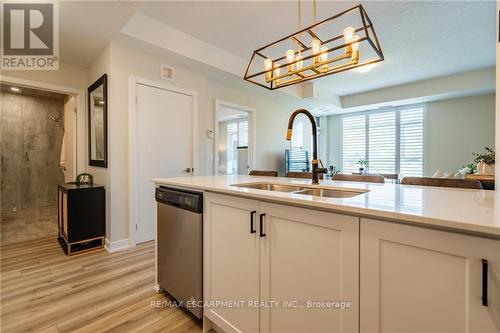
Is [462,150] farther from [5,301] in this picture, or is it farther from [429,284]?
[5,301]

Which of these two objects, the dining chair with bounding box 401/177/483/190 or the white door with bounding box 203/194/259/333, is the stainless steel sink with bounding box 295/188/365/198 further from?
the dining chair with bounding box 401/177/483/190

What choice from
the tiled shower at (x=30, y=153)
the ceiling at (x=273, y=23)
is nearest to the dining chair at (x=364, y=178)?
the ceiling at (x=273, y=23)

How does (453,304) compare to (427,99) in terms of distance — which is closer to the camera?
(453,304)

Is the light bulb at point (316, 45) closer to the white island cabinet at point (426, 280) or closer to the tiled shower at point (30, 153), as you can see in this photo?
→ the white island cabinet at point (426, 280)

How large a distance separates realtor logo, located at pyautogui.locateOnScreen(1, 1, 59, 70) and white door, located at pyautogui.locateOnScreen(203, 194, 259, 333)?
247 cm

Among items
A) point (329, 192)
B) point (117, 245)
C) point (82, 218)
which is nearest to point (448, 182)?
point (329, 192)

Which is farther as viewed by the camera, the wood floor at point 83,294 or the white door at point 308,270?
the wood floor at point 83,294

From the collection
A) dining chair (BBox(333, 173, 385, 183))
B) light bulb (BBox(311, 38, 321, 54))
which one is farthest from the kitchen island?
light bulb (BBox(311, 38, 321, 54))

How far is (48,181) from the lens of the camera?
206 inches

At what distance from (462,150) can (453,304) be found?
19.9 ft

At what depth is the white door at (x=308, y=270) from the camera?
90 centimetres

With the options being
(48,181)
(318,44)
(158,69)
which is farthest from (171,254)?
(48,181)

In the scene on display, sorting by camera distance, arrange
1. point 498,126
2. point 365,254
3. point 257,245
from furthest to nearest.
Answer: point 498,126 < point 257,245 < point 365,254

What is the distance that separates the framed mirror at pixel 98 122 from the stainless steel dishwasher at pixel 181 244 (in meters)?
1.62
